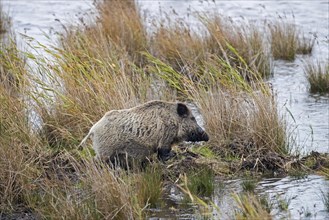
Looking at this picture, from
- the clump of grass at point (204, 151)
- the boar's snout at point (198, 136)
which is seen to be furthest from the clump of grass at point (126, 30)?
the boar's snout at point (198, 136)

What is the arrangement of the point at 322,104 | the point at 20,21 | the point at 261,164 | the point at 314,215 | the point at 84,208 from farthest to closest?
the point at 20,21 → the point at 322,104 → the point at 261,164 → the point at 314,215 → the point at 84,208

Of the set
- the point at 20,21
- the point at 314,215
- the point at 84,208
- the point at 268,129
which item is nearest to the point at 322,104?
the point at 268,129

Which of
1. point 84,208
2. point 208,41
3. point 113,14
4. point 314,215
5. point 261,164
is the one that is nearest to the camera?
point 84,208

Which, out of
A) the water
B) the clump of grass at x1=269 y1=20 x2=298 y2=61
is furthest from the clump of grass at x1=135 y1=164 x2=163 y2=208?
the clump of grass at x1=269 y1=20 x2=298 y2=61

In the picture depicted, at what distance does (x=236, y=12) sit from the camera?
20125 millimetres

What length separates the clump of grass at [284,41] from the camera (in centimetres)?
1634

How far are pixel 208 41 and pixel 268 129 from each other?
524cm

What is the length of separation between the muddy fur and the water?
0.84 meters

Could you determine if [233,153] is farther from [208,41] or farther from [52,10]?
[52,10]

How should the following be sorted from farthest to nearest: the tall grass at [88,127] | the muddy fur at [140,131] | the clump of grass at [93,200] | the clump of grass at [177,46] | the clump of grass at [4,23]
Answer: the clump of grass at [4,23] → the clump of grass at [177,46] → the muddy fur at [140,131] → the tall grass at [88,127] → the clump of grass at [93,200]

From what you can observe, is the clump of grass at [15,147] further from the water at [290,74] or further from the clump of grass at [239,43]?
the clump of grass at [239,43]

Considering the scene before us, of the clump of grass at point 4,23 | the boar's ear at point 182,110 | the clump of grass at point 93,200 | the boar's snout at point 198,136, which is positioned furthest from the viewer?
the clump of grass at point 4,23

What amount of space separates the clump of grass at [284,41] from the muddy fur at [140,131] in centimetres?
765

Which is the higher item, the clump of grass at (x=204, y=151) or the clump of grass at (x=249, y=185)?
the clump of grass at (x=249, y=185)
